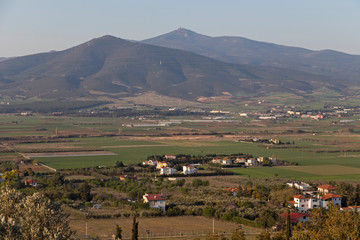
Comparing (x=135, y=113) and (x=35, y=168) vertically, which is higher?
(x=135, y=113)

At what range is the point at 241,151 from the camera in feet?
195

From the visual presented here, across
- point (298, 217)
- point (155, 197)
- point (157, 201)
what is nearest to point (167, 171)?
point (155, 197)

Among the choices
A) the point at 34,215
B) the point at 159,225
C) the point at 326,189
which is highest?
the point at 34,215

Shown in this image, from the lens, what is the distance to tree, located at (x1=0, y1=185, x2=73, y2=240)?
1546cm

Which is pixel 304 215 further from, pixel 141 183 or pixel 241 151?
pixel 241 151

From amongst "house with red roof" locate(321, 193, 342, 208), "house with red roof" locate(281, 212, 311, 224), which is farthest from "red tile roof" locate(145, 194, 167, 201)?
"house with red roof" locate(321, 193, 342, 208)

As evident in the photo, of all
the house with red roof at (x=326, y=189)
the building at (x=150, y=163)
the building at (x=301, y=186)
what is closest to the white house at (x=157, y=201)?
the building at (x=301, y=186)

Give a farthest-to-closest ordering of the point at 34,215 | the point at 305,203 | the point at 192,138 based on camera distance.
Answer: the point at 192,138 → the point at 305,203 → the point at 34,215

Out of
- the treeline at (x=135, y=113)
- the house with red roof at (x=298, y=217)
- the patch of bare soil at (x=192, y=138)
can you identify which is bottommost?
the house with red roof at (x=298, y=217)

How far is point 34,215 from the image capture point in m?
16.1

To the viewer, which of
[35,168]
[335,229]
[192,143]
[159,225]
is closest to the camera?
[335,229]

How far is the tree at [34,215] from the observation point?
15459mm

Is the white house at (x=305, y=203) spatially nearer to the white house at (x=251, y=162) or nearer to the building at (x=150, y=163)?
the white house at (x=251, y=162)

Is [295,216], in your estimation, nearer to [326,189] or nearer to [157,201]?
[157,201]
